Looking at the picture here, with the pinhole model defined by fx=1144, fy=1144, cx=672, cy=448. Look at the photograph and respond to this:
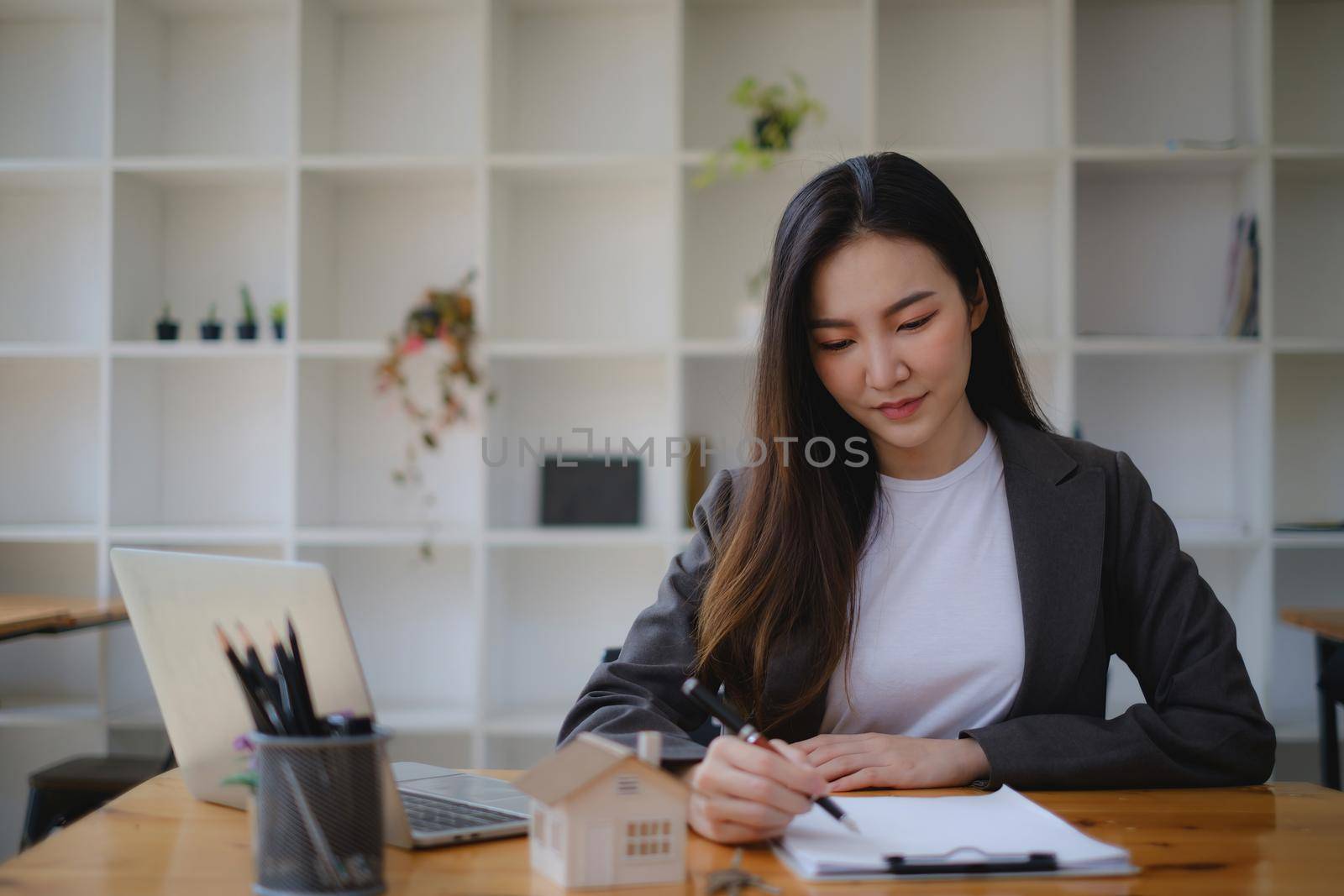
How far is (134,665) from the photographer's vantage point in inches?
132

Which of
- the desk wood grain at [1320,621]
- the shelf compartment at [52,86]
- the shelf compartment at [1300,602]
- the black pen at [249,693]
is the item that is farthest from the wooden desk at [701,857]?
the shelf compartment at [52,86]

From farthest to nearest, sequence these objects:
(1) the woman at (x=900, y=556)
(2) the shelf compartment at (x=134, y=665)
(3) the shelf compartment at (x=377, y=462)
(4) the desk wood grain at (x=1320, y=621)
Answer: (3) the shelf compartment at (x=377, y=462) → (2) the shelf compartment at (x=134, y=665) → (4) the desk wood grain at (x=1320, y=621) → (1) the woman at (x=900, y=556)

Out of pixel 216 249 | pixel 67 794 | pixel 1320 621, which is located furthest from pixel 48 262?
pixel 1320 621

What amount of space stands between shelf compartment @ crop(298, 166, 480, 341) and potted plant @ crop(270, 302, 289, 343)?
169 mm

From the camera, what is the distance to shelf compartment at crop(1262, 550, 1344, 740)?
3.26 meters

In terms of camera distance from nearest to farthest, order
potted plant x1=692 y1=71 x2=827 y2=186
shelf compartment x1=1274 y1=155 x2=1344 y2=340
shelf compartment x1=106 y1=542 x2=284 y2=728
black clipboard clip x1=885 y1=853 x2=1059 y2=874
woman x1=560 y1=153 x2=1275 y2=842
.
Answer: black clipboard clip x1=885 y1=853 x2=1059 y2=874
woman x1=560 y1=153 x2=1275 y2=842
potted plant x1=692 y1=71 x2=827 y2=186
shelf compartment x1=106 y1=542 x2=284 y2=728
shelf compartment x1=1274 y1=155 x2=1344 y2=340

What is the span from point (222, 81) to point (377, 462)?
4.08 feet

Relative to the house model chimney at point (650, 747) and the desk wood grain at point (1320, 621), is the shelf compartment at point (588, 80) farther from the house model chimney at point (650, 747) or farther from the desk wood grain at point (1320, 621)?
the house model chimney at point (650, 747)

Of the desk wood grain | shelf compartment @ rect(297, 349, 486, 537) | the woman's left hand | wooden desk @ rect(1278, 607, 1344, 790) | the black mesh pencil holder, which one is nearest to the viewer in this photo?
the black mesh pencil holder

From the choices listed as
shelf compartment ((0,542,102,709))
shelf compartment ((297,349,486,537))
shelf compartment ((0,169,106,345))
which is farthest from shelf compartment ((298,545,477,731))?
shelf compartment ((0,169,106,345))

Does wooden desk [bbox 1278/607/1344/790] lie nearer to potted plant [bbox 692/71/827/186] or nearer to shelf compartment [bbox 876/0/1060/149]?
shelf compartment [bbox 876/0/1060/149]

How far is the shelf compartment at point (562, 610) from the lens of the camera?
3.36 m

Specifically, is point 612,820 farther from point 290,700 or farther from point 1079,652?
point 1079,652

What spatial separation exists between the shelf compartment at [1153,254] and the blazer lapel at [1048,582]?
1895mm
